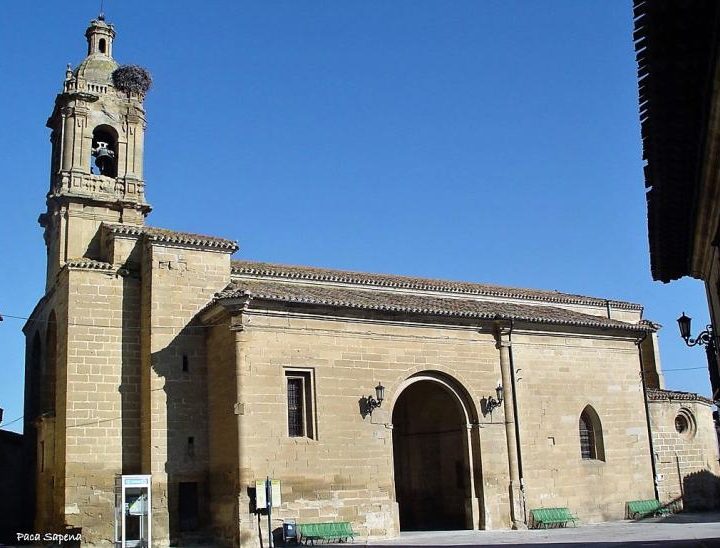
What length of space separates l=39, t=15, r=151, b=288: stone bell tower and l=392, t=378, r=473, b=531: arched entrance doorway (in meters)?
11.2

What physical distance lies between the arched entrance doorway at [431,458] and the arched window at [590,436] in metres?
4.38

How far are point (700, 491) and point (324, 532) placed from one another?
15496mm

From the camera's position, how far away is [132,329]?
22500mm

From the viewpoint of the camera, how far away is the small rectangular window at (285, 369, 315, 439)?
68.4ft

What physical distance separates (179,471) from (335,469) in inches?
165

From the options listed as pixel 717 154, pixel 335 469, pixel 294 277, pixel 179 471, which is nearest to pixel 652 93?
pixel 717 154

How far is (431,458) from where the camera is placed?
25812 millimetres

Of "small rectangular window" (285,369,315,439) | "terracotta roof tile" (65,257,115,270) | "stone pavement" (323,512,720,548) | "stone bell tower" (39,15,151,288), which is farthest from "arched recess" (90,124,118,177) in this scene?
"stone pavement" (323,512,720,548)

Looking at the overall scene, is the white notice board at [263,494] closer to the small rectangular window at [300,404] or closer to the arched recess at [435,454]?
the small rectangular window at [300,404]

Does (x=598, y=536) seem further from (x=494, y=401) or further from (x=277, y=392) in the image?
(x=277, y=392)

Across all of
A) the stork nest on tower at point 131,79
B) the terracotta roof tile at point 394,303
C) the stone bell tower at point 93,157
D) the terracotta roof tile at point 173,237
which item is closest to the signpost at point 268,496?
the terracotta roof tile at point 394,303

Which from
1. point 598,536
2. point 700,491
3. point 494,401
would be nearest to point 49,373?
point 494,401

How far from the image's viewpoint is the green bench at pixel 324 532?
19453mm

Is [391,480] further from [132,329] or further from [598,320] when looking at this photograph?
[598,320]
